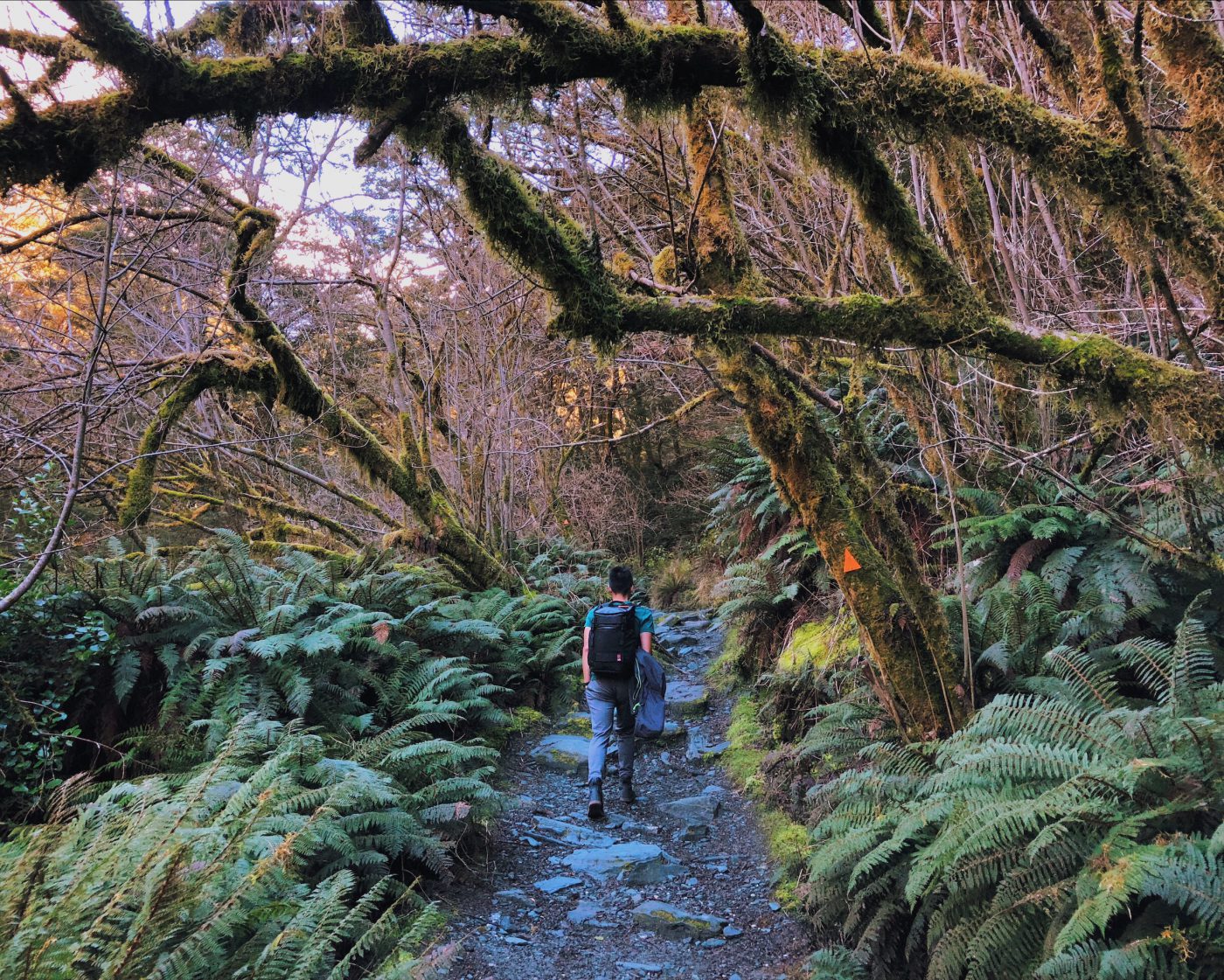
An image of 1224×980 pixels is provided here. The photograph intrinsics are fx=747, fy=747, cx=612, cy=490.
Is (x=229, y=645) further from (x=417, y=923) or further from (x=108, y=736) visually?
(x=417, y=923)

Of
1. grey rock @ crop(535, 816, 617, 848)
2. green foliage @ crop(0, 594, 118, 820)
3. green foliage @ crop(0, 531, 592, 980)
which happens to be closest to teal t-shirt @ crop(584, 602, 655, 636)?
green foliage @ crop(0, 531, 592, 980)

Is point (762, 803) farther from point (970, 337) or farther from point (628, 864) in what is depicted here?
point (970, 337)

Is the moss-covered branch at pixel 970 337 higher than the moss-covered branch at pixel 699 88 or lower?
lower

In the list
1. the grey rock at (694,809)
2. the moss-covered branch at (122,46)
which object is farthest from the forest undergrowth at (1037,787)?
the moss-covered branch at (122,46)

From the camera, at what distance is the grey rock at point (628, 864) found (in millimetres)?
5102

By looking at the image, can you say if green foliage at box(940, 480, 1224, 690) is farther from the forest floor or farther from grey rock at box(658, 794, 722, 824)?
grey rock at box(658, 794, 722, 824)

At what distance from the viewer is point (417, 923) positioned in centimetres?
287

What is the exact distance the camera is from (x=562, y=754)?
7371 millimetres

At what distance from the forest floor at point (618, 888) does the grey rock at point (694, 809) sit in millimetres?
14

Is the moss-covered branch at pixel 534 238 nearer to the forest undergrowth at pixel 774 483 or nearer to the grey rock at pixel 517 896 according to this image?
the forest undergrowth at pixel 774 483

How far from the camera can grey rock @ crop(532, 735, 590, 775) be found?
718 centimetres

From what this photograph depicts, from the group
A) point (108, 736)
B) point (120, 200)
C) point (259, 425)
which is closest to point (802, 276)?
point (120, 200)

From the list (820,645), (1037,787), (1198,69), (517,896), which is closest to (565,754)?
(517,896)

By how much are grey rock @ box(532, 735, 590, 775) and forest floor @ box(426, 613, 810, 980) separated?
15 millimetres
